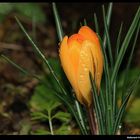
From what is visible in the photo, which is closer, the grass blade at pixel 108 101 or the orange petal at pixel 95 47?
the orange petal at pixel 95 47

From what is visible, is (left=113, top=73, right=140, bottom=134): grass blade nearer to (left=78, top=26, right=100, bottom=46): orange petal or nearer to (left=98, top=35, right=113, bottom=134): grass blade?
(left=98, top=35, right=113, bottom=134): grass blade

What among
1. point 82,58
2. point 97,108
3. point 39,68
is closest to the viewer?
point 82,58

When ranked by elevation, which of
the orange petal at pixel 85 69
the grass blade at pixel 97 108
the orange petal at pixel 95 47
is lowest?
the grass blade at pixel 97 108

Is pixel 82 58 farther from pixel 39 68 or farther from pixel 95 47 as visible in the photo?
pixel 39 68

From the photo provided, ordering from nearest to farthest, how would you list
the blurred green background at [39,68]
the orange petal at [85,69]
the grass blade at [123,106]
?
the orange petal at [85,69]
the grass blade at [123,106]
the blurred green background at [39,68]

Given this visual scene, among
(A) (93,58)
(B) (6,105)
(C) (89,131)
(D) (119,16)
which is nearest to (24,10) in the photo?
(D) (119,16)

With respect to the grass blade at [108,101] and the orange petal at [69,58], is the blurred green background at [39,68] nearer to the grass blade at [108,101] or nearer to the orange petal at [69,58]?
the grass blade at [108,101]

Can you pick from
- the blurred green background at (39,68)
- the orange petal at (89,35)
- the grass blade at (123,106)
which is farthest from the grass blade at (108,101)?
the blurred green background at (39,68)

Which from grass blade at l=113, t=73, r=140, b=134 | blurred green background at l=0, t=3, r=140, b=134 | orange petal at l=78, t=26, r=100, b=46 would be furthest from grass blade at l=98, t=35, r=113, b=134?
blurred green background at l=0, t=3, r=140, b=134

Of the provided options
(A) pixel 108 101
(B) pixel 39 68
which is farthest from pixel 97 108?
(B) pixel 39 68
